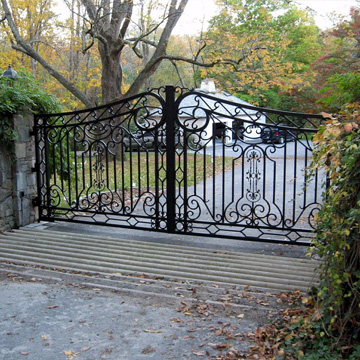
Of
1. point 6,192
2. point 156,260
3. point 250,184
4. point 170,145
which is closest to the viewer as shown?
point 156,260

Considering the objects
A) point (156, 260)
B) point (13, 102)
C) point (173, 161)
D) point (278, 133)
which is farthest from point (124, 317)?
point (13, 102)

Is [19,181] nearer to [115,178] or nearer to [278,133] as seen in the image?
[115,178]

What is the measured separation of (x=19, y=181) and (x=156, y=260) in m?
2.68

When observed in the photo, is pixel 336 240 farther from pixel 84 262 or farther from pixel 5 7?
pixel 5 7

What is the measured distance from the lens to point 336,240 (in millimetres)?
2764

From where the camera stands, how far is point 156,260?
4852 mm

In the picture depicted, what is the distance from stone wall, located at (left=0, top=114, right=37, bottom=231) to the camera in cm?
603

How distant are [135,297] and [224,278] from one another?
0.99m

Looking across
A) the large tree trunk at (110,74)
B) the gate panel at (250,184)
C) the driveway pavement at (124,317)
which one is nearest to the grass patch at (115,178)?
the gate panel at (250,184)

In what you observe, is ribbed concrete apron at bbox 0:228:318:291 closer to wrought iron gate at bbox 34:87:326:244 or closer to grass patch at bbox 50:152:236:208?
wrought iron gate at bbox 34:87:326:244

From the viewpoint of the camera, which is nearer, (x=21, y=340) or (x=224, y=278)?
(x=21, y=340)

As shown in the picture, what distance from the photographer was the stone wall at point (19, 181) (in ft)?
19.8

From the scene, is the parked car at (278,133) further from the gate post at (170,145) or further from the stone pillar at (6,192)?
the stone pillar at (6,192)

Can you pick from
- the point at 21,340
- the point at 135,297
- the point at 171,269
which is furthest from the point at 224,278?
the point at 21,340
